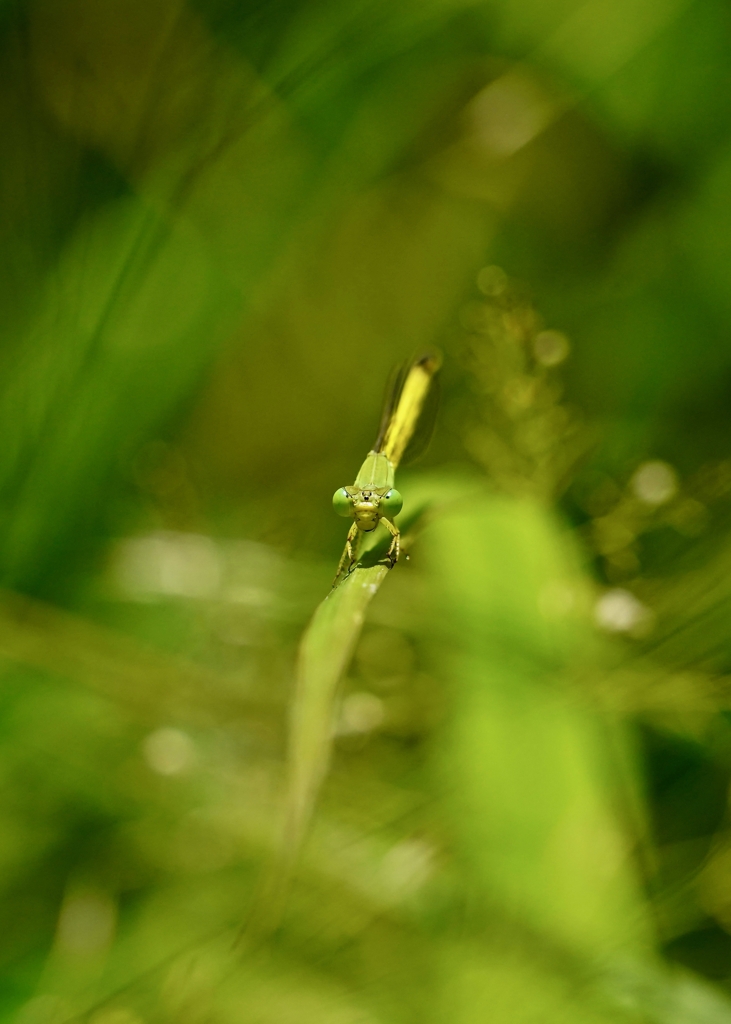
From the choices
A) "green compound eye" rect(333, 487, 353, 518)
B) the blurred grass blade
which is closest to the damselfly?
"green compound eye" rect(333, 487, 353, 518)

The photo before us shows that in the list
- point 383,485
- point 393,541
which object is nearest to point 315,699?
point 393,541

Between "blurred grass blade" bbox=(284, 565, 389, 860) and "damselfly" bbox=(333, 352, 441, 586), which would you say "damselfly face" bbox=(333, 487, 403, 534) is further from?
"blurred grass blade" bbox=(284, 565, 389, 860)

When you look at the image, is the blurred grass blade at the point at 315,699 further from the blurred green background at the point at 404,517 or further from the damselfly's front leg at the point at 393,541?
the blurred green background at the point at 404,517

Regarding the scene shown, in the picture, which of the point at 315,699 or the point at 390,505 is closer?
the point at 315,699

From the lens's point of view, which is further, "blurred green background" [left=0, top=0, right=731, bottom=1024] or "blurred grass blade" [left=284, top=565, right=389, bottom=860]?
"blurred green background" [left=0, top=0, right=731, bottom=1024]

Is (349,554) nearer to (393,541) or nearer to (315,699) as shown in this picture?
(393,541)

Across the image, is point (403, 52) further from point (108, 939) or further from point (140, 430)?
point (108, 939)

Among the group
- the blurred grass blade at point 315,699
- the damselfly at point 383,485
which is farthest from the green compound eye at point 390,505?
the blurred grass blade at point 315,699

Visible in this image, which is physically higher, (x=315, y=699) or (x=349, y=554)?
(x=349, y=554)
